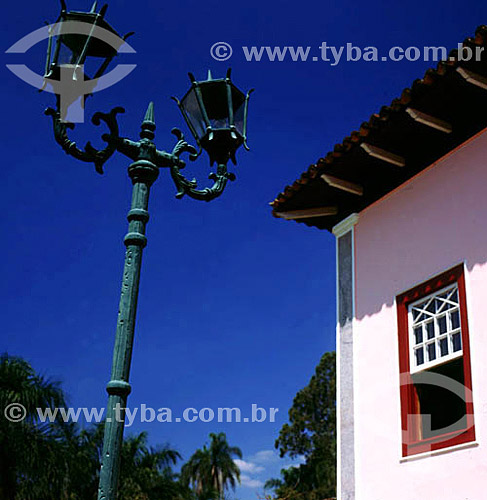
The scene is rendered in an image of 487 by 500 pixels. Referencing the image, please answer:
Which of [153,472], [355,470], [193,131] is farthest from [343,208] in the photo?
[153,472]

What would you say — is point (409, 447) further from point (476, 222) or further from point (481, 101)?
point (481, 101)

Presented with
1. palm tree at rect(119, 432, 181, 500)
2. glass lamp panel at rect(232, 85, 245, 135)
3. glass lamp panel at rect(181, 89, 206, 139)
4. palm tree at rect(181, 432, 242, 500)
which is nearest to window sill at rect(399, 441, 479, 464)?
glass lamp panel at rect(232, 85, 245, 135)

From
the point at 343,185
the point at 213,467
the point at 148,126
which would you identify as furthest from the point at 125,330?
the point at 213,467

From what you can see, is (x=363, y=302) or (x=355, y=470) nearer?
(x=355, y=470)

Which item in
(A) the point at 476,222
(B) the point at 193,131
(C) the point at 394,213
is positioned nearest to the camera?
(B) the point at 193,131

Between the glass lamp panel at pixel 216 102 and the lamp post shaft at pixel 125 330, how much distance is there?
47 cm

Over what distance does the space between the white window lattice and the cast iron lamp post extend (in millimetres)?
3010

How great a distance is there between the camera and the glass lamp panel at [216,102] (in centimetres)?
403

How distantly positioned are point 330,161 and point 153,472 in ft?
74.9

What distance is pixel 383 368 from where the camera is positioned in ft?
23.0

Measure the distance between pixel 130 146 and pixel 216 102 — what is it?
55 centimetres

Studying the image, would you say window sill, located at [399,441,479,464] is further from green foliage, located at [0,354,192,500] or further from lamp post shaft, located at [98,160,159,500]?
green foliage, located at [0,354,192,500]

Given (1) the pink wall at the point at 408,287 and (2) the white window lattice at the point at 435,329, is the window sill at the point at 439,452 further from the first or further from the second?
(2) the white window lattice at the point at 435,329

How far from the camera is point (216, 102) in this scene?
13.3 feet
